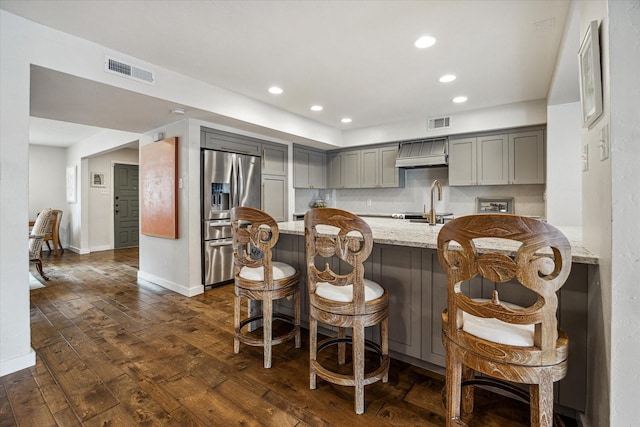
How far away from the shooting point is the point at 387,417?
62.5 inches

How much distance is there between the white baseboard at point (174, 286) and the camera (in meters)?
3.77

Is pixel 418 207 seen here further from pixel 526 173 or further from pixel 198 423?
pixel 198 423

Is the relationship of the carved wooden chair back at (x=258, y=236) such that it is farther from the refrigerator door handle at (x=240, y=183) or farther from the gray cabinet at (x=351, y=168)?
the gray cabinet at (x=351, y=168)

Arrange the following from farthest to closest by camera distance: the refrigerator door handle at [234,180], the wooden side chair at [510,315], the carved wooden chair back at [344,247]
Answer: the refrigerator door handle at [234,180]
the carved wooden chair back at [344,247]
the wooden side chair at [510,315]

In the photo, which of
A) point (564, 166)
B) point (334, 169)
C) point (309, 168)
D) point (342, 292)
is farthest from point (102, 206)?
point (564, 166)

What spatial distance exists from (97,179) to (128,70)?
541cm

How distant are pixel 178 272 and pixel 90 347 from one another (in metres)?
1.55

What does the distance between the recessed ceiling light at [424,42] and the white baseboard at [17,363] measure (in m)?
3.78

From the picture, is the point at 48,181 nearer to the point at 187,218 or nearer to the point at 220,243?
the point at 187,218

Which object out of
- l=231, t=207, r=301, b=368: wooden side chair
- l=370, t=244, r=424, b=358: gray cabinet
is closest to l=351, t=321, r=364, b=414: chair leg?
l=370, t=244, r=424, b=358: gray cabinet

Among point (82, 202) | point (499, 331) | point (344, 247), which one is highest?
point (82, 202)

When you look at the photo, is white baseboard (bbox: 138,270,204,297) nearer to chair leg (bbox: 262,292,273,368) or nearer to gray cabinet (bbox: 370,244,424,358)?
chair leg (bbox: 262,292,273,368)

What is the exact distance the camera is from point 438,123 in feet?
15.3

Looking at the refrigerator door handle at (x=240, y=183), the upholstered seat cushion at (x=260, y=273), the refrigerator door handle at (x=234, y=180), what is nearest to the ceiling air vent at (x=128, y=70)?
the refrigerator door handle at (x=234, y=180)
